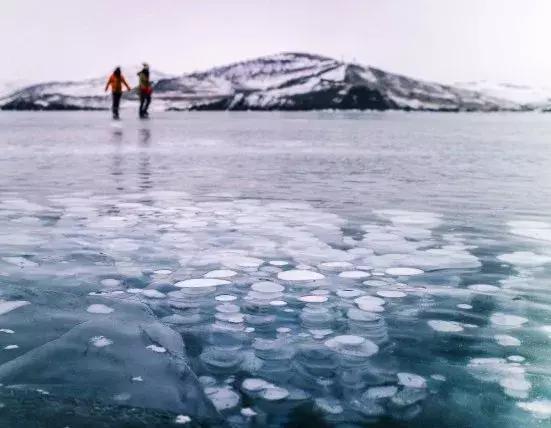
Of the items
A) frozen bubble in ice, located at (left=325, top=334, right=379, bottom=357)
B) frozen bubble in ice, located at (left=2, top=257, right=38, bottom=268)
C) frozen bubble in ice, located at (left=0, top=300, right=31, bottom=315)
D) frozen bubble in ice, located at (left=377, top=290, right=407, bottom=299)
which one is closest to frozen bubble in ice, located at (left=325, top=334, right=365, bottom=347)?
frozen bubble in ice, located at (left=325, top=334, right=379, bottom=357)

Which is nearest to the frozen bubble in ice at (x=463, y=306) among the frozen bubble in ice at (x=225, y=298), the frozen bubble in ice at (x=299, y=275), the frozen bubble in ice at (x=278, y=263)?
the frozen bubble in ice at (x=299, y=275)

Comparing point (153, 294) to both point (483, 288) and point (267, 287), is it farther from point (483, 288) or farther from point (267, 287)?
point (483, 288)

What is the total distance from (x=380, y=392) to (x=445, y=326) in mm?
1034

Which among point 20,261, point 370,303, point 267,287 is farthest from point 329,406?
point 20,261

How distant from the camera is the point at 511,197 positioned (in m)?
9.30

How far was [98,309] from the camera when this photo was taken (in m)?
3.97

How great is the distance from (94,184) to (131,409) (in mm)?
7880

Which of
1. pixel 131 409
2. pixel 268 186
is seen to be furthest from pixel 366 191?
pixel 131 409

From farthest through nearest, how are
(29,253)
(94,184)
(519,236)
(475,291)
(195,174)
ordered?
(195,174)
(94,184)
(519,236)
(29,253)
(475,291)

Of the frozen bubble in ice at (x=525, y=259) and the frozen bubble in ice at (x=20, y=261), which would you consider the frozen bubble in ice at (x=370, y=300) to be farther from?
the frozen bubble in ice at (x=20, y=261)

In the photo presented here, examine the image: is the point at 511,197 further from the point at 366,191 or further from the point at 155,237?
the point at 155,237

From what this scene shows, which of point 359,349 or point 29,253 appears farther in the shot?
point 29,253

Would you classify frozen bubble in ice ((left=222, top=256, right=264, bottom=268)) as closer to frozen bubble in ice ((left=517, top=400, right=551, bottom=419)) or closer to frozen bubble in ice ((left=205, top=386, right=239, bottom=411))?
frozen bubble in ice ((left=205, top=386, right=239, bottom=411))

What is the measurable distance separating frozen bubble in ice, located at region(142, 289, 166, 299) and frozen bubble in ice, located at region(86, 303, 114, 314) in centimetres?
31
